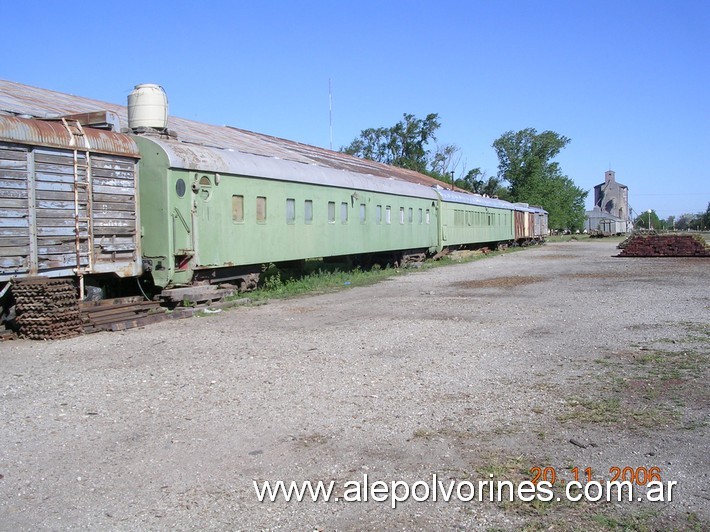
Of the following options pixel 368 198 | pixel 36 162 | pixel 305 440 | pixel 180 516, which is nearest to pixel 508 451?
pixel 305 440

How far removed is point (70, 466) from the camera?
15.2 feet

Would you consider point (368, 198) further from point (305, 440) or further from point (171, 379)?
point (305, 440)

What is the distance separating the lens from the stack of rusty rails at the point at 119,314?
32.4 ft

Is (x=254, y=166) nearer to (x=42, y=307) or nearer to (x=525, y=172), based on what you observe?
(x=42, y=307)

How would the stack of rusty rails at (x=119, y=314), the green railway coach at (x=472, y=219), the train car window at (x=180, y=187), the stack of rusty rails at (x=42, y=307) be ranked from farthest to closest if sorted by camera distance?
the green railway coach at (x=472, y=219) < the train car window at (x=180, y=187) < the stack of rusty rails at (x=119, y=314) < the stack of rusty rails at (x=42, y=307)

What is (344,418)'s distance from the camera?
562cm

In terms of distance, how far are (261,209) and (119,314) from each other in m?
5.20

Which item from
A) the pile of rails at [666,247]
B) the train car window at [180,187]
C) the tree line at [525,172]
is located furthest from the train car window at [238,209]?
the tree line at [525,172]

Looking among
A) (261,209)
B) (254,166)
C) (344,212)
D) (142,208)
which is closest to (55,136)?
(142,208)

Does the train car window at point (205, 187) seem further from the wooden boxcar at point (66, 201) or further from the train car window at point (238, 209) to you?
the wooden boxcar at point (66, 201)

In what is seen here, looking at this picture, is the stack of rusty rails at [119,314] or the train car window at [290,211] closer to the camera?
the stack of rusty rails at [119,314]

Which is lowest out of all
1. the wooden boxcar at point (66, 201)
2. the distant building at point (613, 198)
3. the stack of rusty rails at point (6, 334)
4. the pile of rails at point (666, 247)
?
the stack of rusty rails at point (6, 334)

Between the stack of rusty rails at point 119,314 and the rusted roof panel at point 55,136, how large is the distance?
8.59 feet

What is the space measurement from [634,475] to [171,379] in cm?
487
